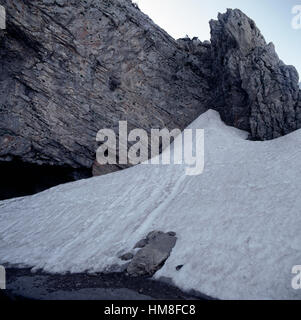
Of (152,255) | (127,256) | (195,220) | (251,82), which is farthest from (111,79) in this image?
(152,255)

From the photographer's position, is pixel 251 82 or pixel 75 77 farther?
pixel 251 82

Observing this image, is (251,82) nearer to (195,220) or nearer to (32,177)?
(195,220)

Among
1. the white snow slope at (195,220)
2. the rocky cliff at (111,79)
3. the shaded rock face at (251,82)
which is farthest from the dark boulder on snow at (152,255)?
the shaded rock face at (251,82)

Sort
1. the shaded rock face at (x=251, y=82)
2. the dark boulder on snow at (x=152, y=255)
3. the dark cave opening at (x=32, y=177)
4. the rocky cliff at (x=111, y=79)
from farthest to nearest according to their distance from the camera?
1. the dark cave opening at (x=32, y=177)
2. the shaded rock face at (x=251, y=82)
3. the rocky cliff at (x=111, y=79)
4. the dark boulder on snow at (x=152, y=255)

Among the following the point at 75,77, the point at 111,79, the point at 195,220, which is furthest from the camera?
the point at 111,79

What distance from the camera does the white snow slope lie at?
8875 millimetres

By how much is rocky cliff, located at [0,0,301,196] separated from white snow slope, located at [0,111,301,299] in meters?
3.47

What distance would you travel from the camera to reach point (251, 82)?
22.2 meters

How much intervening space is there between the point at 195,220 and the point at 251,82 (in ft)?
48.1

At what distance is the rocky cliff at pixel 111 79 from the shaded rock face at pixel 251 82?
0.26 ft

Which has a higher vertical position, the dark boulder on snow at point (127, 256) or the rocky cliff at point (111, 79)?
the rocky cliff at point (111, 79)

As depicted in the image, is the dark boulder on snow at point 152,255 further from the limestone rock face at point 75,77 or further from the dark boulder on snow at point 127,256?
the limestone rock face at point 75,77

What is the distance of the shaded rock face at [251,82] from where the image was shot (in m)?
20.9
